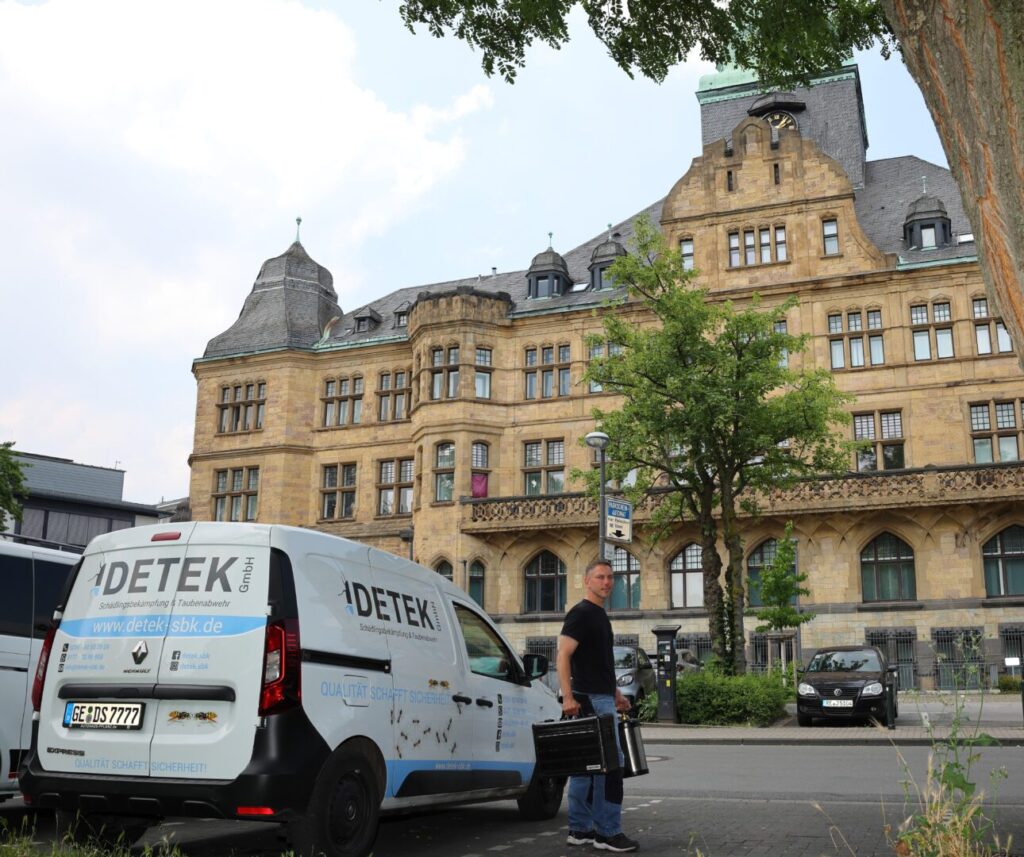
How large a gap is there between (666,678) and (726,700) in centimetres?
113

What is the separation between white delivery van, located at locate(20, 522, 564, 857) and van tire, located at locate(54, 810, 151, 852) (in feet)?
0.05

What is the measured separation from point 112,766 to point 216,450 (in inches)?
1484

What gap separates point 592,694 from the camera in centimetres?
716

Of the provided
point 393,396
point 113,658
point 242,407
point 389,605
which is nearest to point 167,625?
point 113,658

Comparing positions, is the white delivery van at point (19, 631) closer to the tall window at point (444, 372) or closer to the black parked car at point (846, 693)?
the black parked car at point (846, 693)

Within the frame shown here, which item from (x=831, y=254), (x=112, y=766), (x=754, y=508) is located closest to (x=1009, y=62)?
(x=112, y=766)

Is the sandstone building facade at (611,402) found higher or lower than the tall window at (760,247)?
lower

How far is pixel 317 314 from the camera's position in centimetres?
4484

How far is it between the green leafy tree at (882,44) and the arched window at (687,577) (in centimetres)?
2359

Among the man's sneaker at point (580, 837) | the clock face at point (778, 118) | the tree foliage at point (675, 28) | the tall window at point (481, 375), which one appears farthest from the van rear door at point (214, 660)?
the clock face at point (778, 118)

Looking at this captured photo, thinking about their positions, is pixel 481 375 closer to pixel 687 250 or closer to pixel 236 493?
pixel 687 250

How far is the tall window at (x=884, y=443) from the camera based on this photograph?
32438mm

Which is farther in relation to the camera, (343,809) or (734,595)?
(734,595)

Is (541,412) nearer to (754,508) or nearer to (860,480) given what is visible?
(860,480)
